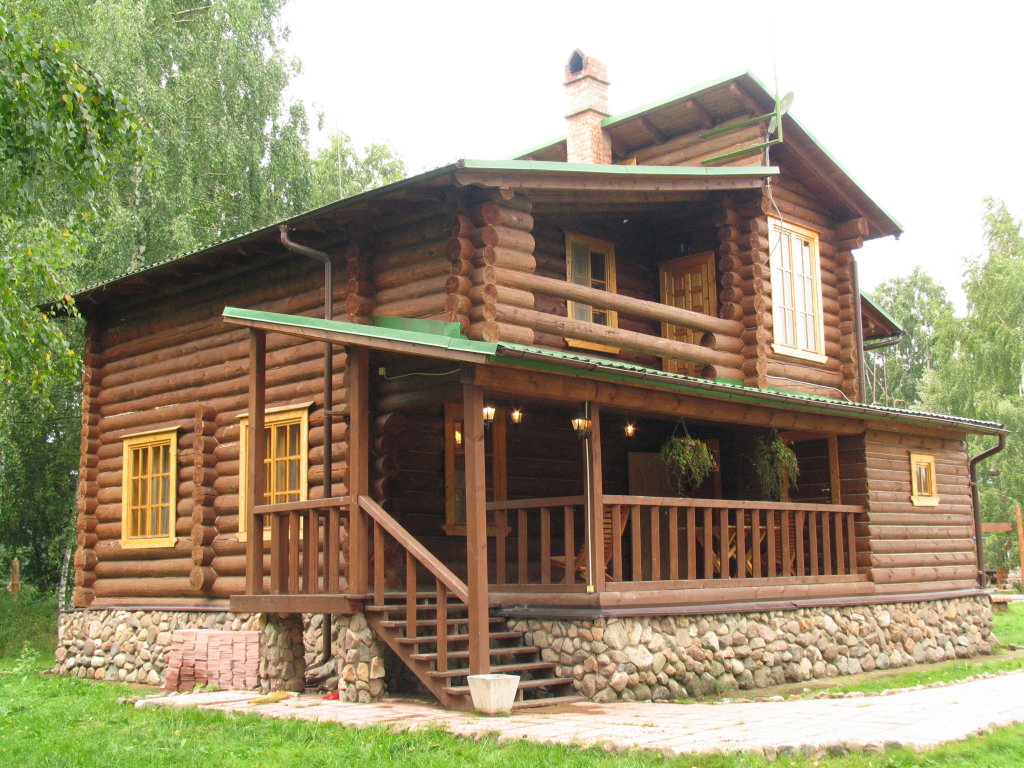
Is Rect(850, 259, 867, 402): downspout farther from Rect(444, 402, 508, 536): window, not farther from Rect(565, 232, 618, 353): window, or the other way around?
Rect(444, 402, 508, 536): window

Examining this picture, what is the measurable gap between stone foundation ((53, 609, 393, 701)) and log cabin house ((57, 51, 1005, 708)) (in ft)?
0.13

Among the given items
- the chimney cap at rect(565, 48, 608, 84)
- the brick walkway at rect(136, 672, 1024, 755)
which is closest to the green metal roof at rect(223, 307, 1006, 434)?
the brick walkway at rect(136, 672, 1024, 755)

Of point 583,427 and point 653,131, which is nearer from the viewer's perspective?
point 583,427

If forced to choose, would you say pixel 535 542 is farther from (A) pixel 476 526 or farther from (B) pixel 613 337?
(A) pixel 476 526

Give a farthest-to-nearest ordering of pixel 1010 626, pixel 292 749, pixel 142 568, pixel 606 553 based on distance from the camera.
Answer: pixel 1010 626
pixel 142 568
pixel 606 553
pixel 292 749

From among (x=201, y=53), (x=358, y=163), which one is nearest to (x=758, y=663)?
(x=201, y=53)

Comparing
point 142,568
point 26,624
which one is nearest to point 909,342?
point 26,624

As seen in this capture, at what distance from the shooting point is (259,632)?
12883 mm

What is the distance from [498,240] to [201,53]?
17.4 m

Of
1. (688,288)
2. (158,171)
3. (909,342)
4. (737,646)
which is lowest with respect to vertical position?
(737,646)

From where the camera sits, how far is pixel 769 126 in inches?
635

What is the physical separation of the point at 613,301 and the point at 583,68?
5.29 meters

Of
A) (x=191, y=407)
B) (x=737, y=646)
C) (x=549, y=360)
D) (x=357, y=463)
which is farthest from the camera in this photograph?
(x=191, y=407)

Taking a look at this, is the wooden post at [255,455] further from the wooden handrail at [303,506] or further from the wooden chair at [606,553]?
the wooden chair at [606,553]
